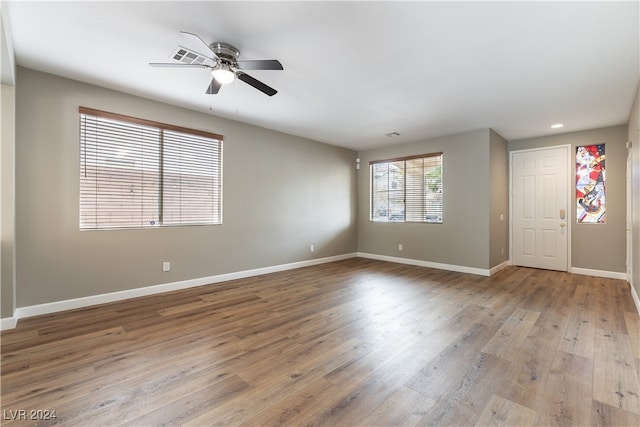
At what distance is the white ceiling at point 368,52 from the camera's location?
2.13 meters

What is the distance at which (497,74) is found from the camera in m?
3.04

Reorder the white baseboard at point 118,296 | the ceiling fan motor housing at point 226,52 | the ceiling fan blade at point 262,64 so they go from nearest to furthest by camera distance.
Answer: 1. the ceiling fan blade at point 262,64
2. the ceiling fan motor housing at point 226,52
3. the white baseboard at point 118,296

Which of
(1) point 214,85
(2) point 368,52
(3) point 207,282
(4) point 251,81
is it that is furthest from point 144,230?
(2) point 368,52

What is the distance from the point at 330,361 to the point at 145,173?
11.3 feet

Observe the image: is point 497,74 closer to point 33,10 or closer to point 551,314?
point 551,314

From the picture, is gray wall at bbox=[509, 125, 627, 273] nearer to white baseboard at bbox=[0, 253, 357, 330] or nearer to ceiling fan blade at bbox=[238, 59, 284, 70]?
white baseboard at bbox=[0, 253, 357, 330]

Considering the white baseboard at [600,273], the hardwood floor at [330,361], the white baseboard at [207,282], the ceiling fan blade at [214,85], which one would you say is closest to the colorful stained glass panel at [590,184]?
the white baseboard at [600,273]

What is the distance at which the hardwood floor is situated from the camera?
1.68 metres

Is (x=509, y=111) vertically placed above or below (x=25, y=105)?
above

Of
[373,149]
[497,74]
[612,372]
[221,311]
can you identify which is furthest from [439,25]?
[373,149]

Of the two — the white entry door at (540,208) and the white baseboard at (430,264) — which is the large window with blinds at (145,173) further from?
the white entry door at (540,208)

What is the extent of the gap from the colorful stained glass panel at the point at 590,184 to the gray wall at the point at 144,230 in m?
4.70

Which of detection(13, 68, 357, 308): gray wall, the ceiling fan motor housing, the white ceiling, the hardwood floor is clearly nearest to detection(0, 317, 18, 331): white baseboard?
the hardwood floor

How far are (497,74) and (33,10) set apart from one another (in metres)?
4.17
